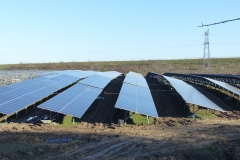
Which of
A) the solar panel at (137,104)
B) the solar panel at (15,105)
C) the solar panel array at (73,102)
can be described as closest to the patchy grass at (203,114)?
the solar panel at (137,104)

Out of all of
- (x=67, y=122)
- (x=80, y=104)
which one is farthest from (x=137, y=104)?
(x=67, y=122)

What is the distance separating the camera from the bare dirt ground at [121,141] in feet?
41.2

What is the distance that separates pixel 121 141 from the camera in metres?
14.9

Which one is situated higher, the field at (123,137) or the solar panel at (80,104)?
the solar panel at (80,104)

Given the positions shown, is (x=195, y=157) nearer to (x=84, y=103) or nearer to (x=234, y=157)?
(x=234, y=157)

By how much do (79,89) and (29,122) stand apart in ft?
23.1

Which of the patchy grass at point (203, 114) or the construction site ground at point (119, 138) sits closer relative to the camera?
the construction site ground at point (119, 138)

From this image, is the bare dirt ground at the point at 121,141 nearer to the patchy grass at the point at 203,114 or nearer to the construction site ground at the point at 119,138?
the construction site ground at the point at 119,138

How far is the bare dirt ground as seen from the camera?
41.2 ft

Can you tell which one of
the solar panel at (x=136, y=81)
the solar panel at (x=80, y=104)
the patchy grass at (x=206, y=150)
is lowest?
the patchy grass at (x=206, y=150)

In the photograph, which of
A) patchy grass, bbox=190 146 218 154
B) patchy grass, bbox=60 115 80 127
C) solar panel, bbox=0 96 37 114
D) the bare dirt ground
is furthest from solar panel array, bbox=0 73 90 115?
patchy grass, bbox=190 146 218 154

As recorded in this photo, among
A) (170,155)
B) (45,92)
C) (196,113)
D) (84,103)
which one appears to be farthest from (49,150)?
(196,113)

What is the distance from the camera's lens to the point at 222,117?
23141 millimetres

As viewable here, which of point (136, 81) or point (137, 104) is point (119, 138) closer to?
point (137, 104)
